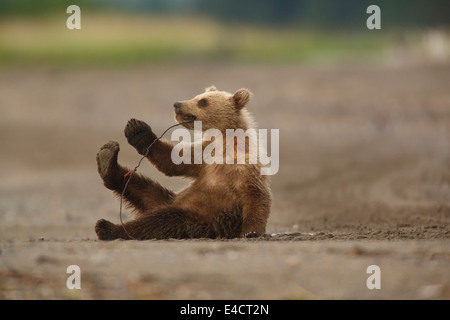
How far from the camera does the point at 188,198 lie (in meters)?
6.48

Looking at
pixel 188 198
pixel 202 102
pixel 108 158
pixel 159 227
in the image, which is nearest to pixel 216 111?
pixel 202 102

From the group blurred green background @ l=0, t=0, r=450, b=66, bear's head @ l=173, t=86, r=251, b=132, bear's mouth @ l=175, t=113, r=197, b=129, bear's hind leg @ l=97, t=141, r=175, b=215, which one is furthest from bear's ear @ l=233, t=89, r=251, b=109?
blurred green background @ l=0, t=0, r=450, b=66

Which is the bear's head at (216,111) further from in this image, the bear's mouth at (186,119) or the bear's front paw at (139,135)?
the bear's front paw at (139,135)

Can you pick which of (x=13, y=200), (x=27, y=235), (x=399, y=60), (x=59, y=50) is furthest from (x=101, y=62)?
(x=27, y=235)

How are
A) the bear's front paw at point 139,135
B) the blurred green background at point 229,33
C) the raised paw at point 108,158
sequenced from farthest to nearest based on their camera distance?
the blurred green background at point 229,33 → the bear's front paw at point 139,135 → the raised paw at point 108,158

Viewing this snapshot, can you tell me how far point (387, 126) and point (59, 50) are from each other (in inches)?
749

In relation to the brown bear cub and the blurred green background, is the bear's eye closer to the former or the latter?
the brown bear cub

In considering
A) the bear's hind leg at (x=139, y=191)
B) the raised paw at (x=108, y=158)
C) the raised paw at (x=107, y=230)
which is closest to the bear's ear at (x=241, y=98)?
the bear's hind leg at (x=139, y=191)

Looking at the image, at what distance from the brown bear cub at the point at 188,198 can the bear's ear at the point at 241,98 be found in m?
0.43

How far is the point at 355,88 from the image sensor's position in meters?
21.6

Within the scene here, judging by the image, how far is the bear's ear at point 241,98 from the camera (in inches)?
275

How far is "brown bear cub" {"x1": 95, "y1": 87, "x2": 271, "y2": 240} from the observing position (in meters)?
6.35

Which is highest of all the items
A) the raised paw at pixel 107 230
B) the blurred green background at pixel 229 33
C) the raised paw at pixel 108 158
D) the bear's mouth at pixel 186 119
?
the blurred green background at pixel 229 33

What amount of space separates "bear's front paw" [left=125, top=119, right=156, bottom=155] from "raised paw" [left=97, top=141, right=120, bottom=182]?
0.17m
